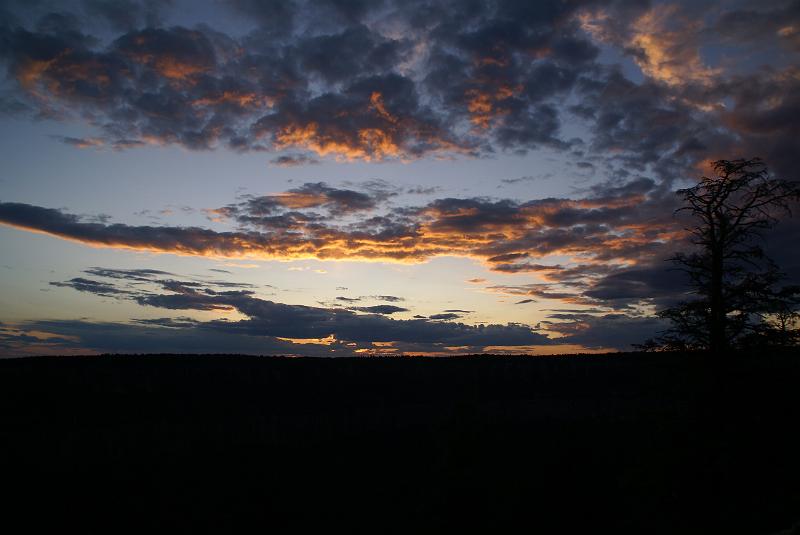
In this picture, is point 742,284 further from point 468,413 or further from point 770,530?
point 468,413

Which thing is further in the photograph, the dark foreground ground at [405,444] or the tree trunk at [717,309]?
the dark foreground ground at [405,444]

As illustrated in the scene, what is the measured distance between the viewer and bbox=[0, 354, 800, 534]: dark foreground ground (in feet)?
70.0

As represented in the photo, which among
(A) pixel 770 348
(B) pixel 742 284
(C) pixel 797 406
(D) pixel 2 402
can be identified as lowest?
(D) pixel 2 402

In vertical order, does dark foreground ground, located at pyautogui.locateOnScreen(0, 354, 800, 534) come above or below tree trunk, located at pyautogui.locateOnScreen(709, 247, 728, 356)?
below

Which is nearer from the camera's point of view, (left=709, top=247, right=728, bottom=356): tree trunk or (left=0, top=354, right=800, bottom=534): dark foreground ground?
(left=709, top=247, right=728, bottom=356): tree trunk

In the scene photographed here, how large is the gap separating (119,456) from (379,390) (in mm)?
80360

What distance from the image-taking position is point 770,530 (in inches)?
806

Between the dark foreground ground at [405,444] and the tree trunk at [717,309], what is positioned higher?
the tree trunk at [717,309]

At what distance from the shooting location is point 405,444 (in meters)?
121

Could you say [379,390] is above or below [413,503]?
above

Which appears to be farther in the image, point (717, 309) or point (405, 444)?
point (405, 444)

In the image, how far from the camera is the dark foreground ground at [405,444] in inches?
840

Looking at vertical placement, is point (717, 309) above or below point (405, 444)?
above

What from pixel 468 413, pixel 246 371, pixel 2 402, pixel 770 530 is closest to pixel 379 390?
pixel 246 371
